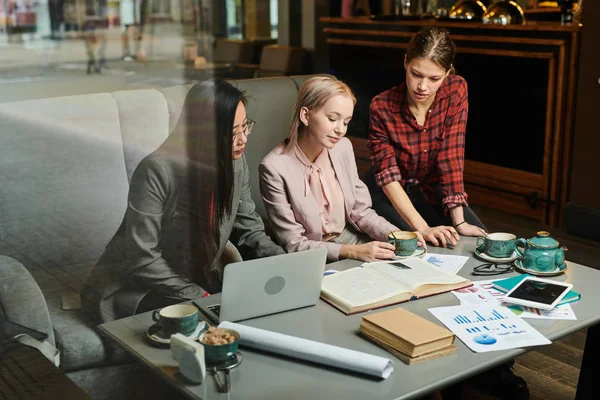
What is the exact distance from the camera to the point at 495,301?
1.77 meters

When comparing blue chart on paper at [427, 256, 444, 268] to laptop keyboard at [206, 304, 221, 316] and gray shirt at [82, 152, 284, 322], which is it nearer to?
gray shirt at [82, 152, 284, 322]

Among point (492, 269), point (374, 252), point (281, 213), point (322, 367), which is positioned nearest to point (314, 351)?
point (322, 367)

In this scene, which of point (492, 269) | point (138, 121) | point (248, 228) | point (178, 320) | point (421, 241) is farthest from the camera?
point (138, 121)

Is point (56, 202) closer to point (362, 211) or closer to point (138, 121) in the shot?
point (138, 121)

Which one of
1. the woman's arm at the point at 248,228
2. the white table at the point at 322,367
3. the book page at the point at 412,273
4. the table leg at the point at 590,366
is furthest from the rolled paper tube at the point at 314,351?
the woman's arm at the point at 248,228

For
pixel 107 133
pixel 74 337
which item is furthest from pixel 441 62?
pixel 74 337

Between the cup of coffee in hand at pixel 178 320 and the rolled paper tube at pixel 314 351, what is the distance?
8 centimetres

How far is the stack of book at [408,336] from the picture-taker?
147 cm

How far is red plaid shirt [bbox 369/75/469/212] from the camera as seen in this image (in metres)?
2.67

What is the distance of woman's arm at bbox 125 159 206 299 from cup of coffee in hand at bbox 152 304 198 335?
61 centimetres

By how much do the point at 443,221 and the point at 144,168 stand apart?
112 cm

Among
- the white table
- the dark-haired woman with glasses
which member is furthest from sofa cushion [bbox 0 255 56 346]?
the white table

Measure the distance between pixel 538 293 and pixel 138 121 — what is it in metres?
1.70

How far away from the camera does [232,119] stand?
2305mm
